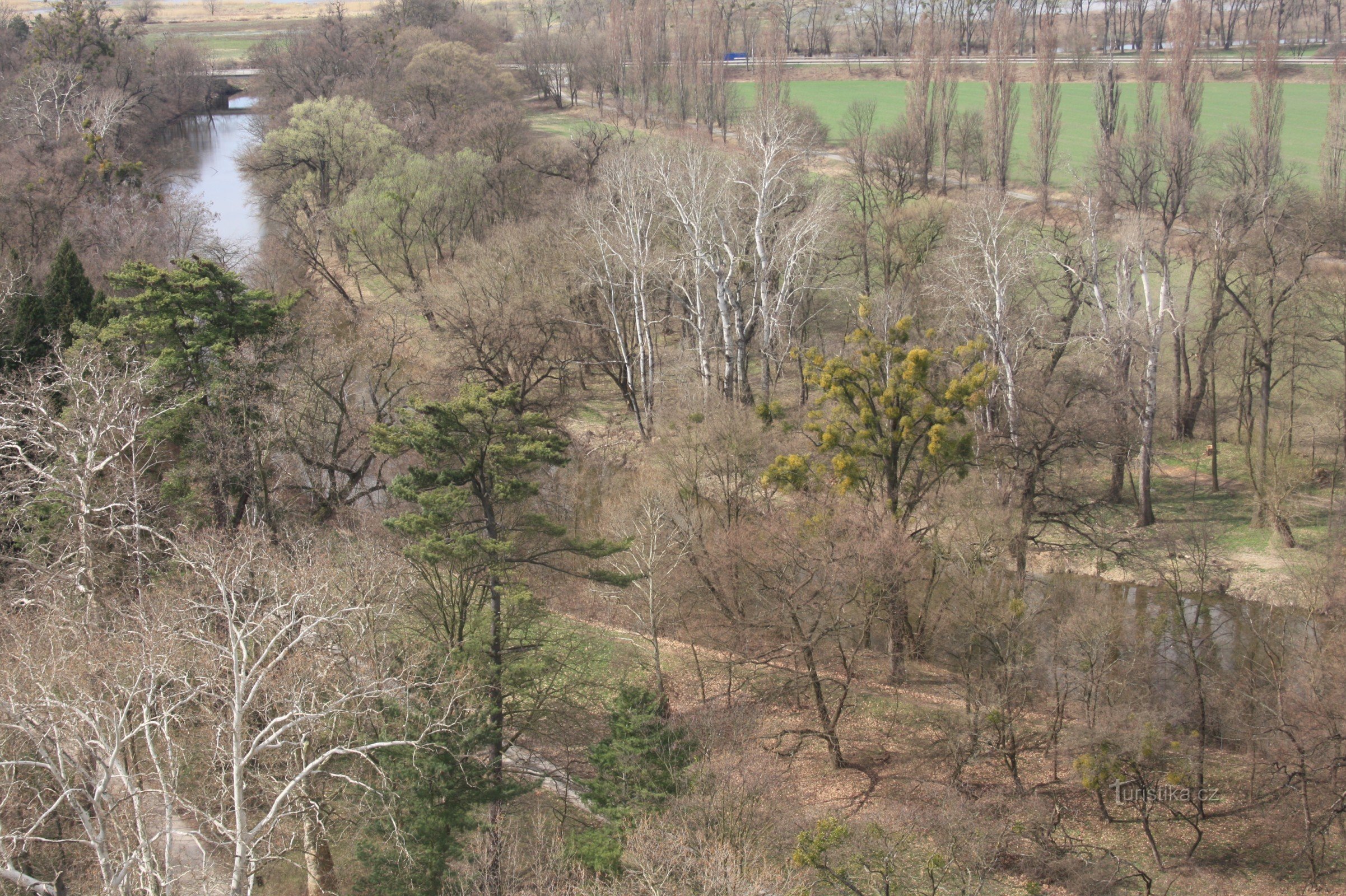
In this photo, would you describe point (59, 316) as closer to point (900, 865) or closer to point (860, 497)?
point (860, 497)

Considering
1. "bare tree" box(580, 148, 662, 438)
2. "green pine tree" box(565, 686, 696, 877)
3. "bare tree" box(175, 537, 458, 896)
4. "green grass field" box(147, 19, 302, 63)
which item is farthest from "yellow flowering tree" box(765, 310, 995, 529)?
"green grass field" box(147, 19, 302, 63)

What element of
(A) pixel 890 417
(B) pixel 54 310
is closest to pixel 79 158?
(B) pixel 54 310

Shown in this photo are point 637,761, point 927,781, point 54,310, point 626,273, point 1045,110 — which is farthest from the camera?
point 1045,110

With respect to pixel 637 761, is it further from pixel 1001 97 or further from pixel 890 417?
pixel 1001 97

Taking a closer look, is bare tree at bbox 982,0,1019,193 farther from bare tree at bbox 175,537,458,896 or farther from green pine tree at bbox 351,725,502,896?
green pine tree at bbox 351,725,502,896

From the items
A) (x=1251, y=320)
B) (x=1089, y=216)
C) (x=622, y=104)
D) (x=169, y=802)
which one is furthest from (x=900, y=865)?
(x=622, y=104)

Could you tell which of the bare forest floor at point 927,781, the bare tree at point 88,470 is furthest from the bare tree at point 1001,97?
the bare tree at point 88,470

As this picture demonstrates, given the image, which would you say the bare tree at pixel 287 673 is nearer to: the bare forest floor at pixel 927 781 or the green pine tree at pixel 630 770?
the green pine tree at pixel 630 770
